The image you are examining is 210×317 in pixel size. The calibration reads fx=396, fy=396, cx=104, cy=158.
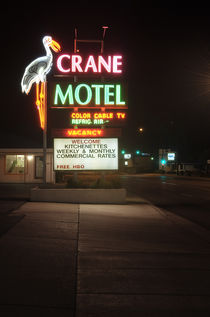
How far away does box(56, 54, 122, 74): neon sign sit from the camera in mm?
19250

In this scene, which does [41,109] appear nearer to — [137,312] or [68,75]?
[68,75]

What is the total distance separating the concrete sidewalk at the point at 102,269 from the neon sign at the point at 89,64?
9396mm

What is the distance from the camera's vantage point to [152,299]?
5531 mm

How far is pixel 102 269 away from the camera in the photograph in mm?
6996

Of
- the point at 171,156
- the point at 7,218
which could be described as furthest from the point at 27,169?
the point at 171,156

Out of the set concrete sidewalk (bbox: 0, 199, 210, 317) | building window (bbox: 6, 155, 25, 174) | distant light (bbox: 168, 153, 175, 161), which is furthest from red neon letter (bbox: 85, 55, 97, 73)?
distant light (bbox: 168, 153, 175, 161)

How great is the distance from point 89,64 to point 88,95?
5.39ft

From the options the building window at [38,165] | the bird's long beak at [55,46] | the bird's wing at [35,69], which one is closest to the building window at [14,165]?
the building window at [38,165]

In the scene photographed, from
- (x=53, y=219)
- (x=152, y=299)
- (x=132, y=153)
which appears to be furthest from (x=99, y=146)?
(x=132, y=153)

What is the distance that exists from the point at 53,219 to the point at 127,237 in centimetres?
299

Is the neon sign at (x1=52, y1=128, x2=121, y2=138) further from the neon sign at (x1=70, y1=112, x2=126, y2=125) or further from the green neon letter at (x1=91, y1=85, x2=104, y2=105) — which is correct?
the green neon letter at (x1=91, y1=85, x2=104, y2=105)

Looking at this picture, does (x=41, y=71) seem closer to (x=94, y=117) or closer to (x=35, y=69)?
(x=35, y=69)

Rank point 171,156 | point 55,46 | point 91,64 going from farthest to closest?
point 171,156 < point 91,64 < point 55,46

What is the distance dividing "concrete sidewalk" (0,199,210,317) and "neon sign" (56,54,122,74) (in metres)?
9.40
